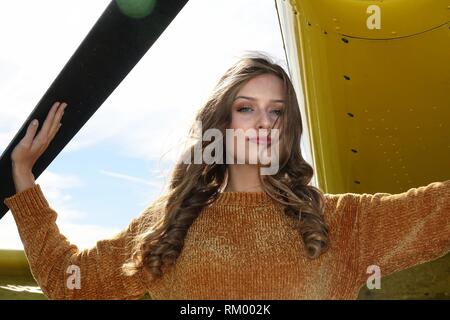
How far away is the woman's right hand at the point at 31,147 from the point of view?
230cm

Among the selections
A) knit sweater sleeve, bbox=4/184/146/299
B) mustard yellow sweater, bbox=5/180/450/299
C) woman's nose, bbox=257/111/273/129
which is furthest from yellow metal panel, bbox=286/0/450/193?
knit sweater sleeve, bbox=4/184/146/299

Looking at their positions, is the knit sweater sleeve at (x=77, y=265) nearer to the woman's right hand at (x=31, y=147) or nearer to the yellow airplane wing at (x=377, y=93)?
the woman's right hand at (x=31, y=147)

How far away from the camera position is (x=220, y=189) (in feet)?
7.36

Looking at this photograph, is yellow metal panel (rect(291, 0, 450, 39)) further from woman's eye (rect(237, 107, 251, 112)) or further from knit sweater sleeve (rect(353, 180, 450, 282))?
knit sweater sleeve (rect(353, 180, 450, 282))

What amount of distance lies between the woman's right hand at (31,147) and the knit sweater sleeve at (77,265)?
0.69 ft

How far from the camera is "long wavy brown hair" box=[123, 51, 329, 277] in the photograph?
2.00 metres

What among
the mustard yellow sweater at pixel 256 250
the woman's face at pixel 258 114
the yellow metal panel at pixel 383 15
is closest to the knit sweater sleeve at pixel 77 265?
the mustard yellow sweater at pixel 256 250

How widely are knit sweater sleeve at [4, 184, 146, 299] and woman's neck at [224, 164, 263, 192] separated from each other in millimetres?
391

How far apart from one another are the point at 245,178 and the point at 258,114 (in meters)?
0.24

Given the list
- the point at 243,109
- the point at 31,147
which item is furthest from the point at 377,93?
the point at 31,147

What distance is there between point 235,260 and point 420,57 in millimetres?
1333

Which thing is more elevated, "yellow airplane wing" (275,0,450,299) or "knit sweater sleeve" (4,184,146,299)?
"yellow airplane wing" (275,0,450,299)
